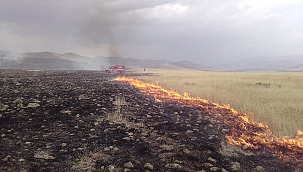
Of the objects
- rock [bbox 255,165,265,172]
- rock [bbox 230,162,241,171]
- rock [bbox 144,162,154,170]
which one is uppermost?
rock [bbox 144,162,154,170]

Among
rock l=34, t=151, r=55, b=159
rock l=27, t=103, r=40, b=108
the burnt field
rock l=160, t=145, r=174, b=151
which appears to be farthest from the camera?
rock l=27, t=103, r=40, b=108

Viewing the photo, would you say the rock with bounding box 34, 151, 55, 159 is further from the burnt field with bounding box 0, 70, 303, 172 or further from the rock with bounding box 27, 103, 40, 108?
the rock with bounding box 27, 103, 40, 108

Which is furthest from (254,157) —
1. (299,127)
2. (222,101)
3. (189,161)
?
(222,101)

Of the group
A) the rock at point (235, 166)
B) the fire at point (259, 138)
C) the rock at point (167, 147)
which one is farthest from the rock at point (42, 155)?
the fire at point (259, 138)

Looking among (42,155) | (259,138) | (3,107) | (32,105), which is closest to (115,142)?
(42,155)

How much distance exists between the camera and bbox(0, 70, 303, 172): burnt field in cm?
553

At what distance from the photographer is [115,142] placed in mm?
7008

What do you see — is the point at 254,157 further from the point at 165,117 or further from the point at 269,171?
the point at 165,117

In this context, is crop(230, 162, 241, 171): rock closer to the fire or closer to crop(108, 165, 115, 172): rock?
the fire

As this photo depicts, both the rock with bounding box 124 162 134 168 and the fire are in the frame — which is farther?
the fire

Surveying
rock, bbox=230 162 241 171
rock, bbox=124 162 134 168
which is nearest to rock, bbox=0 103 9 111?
rock, bbox=124 162 134 168

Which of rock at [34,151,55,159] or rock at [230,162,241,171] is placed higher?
rock at [34,151,55,159]

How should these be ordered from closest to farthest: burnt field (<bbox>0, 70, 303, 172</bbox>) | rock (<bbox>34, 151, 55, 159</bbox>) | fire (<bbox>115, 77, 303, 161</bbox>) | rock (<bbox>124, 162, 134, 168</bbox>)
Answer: rock (<bbox>124, 162, 134, 168</bbox>), burnt field (<bbox>0, 70, 303, 172</bbox>), rock (<bbox>34, 151, 55, 159</bbox>), fire (<bbox>115, 77, 303, 161</bbox>)

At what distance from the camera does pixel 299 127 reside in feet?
30.2
